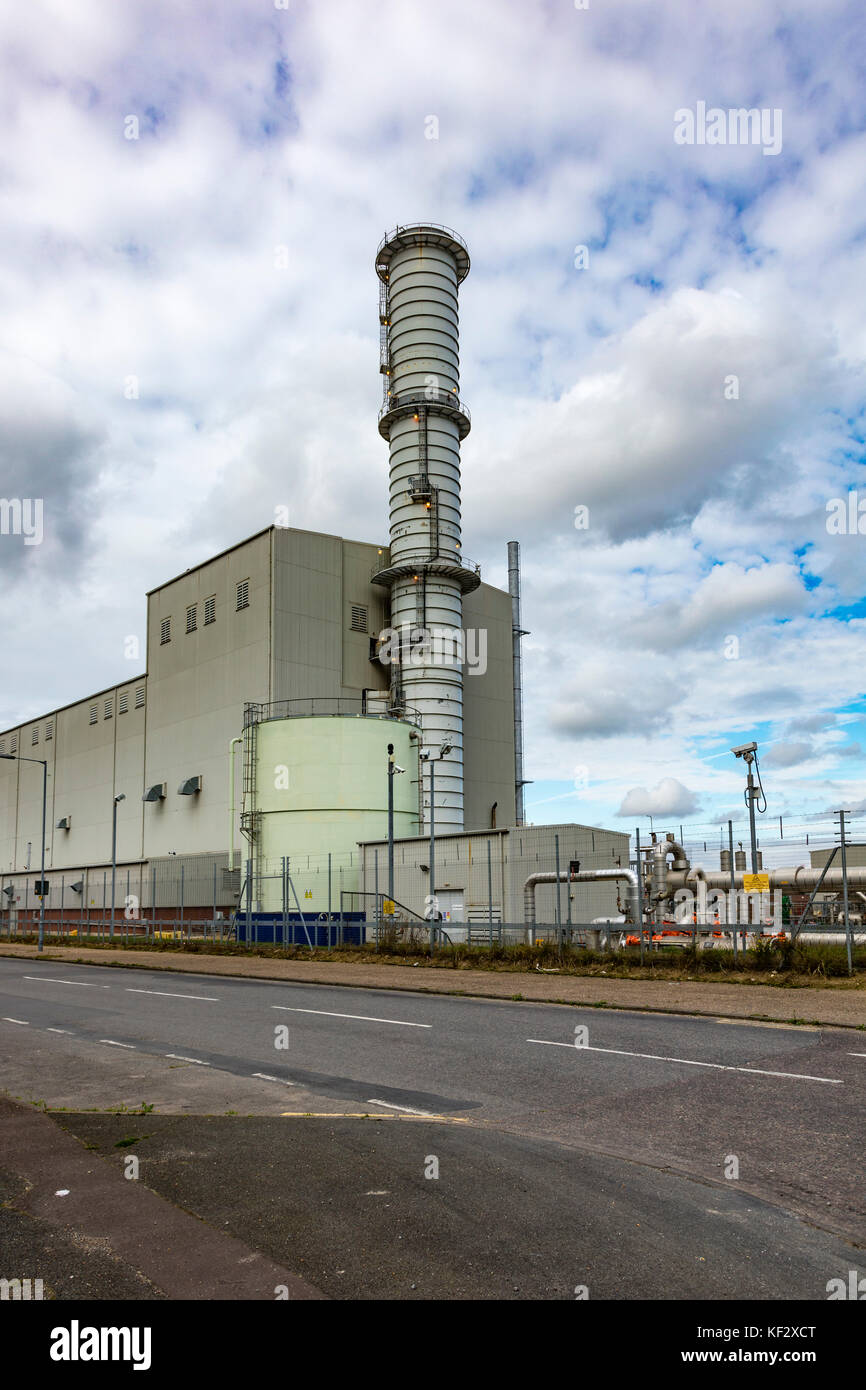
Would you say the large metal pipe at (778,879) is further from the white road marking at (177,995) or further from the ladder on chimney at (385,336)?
the ladder on chimney at (385,336)

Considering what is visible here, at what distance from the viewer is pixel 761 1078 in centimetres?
988

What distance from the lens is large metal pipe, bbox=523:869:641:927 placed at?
2958 centimetres

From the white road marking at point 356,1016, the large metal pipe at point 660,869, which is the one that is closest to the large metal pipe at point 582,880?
the large metal pipe at point 660,869

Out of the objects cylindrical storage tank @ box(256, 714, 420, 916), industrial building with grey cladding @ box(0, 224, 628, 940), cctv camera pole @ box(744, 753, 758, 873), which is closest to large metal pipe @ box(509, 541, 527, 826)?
industrial building with grey cladding @ box(0, 224, 628, 940)

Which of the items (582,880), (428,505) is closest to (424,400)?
(428,505)

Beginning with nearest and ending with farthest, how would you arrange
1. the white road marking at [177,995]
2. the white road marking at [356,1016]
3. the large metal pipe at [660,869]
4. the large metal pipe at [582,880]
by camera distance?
1. the white road marking at [356,1016]
2. the white road marking at [177,995]
3. the large metal pipe at [582,880]
4. the large metal pipe at [660,869]

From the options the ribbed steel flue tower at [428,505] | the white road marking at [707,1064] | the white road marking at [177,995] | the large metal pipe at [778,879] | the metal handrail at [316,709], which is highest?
the ribbed steel flue tower at [428,505]

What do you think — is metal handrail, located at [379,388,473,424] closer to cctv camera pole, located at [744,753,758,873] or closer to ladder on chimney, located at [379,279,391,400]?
ladder on chimney, located at [379,279,391,400]

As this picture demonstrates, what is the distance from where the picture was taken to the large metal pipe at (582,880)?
2958 centimetres

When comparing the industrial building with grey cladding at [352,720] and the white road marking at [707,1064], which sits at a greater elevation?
the industrial building with grey cladding at [352,720]

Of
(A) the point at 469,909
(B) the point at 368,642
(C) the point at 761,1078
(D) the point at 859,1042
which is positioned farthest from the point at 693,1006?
(B) the point at 368,642

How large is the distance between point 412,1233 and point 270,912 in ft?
121

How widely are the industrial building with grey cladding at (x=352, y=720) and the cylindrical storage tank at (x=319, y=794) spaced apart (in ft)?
0.29
